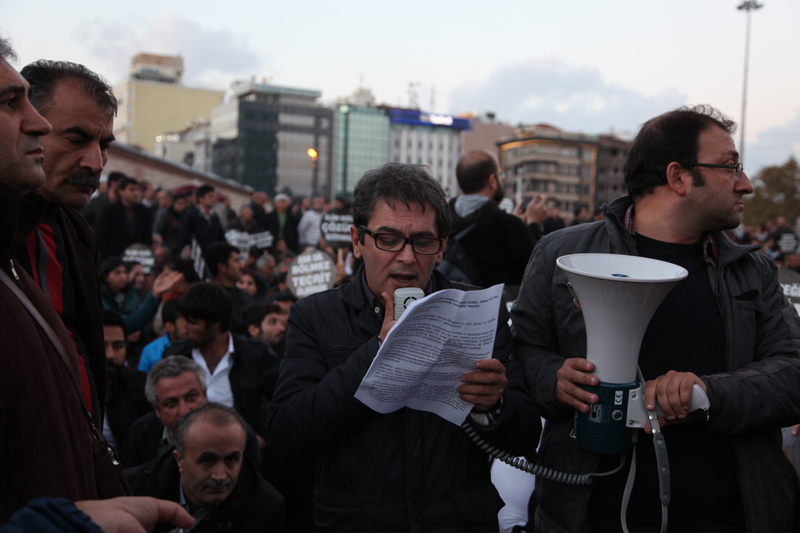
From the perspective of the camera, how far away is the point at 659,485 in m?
2.47

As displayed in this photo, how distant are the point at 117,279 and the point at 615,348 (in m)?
6.37

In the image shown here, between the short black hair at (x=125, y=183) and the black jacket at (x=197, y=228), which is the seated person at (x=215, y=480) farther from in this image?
the black jacket at (x=197, y=228)

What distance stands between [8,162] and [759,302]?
2508 mm

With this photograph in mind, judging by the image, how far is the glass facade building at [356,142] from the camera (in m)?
125

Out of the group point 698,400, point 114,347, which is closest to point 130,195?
point 114,347

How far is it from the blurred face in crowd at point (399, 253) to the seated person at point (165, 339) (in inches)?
124

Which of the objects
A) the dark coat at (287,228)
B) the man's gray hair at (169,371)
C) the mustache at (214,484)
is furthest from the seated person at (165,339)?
the dark coat at (287,228)

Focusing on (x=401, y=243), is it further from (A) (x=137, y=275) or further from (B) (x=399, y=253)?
(A) (x=137, y=275)

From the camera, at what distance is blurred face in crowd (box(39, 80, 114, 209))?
A: 91.7 inches

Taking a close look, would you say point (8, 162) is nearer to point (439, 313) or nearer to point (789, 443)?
point (439, 313)

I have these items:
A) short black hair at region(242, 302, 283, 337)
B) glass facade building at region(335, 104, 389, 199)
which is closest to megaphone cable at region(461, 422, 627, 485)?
short black hair at region(242, 302, 283, 337)

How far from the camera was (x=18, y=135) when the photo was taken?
1648 mm

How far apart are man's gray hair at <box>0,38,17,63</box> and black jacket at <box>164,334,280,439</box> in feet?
11.0

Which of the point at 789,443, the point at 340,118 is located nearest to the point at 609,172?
the point at 340,118
